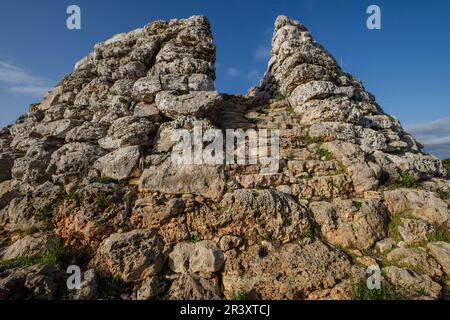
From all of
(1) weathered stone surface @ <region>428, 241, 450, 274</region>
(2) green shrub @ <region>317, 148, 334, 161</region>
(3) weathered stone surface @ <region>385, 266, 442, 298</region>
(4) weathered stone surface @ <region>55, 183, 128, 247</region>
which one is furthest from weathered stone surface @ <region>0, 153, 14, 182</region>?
(1) weathered stone surface @ <region>428, 241, 450, 274</region>

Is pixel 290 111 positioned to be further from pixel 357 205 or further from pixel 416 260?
pixel 416 260

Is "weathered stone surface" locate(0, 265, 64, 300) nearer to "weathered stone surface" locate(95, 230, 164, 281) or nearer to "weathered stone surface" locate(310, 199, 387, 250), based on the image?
"weathered stone surface" locate(95, 230, 164, 281)

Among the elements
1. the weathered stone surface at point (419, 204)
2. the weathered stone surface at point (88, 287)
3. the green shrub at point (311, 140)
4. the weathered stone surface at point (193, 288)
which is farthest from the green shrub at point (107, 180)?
the weathered stone surface at point (419, 204)

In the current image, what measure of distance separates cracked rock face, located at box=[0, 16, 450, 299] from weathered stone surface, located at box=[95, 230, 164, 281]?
0.14 feet

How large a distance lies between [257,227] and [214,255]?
1.95 meters

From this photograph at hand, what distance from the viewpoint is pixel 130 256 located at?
28.2ft

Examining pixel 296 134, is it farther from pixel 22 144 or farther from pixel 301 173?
pixel 22 144

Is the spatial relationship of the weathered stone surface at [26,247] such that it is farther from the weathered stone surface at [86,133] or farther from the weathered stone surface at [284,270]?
the weathered stone surface at [284,270]

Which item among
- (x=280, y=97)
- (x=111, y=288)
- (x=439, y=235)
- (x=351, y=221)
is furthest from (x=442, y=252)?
(x=111, y=288)

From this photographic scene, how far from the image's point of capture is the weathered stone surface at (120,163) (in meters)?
10.8

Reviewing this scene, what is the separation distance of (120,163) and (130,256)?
164 inches

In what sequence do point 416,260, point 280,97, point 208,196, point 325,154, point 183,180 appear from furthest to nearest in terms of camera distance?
point 280,97, point 325,154, point 183,180, point 208,196, point 416,260

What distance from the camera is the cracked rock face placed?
834cm
